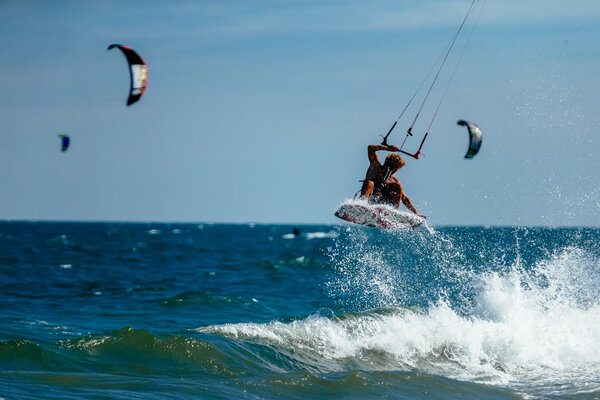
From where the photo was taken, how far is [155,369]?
11594mm

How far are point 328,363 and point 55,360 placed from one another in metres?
4.28

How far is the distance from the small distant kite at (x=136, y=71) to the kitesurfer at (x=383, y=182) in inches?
187

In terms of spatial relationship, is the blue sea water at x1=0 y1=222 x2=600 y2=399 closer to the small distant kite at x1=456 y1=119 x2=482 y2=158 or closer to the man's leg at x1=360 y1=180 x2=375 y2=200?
the man's leg at x1=360 y1=180 x2=375 y2=200

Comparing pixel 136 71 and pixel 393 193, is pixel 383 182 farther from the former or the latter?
pixel 136 71

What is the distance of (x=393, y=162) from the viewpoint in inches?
559

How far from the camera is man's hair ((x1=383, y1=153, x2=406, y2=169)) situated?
559 inches

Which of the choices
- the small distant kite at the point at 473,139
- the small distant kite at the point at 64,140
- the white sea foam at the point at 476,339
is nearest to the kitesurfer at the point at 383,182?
the small distant kite at the point at 473,139

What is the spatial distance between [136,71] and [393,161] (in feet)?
17.9

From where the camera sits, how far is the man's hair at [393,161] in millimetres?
14195

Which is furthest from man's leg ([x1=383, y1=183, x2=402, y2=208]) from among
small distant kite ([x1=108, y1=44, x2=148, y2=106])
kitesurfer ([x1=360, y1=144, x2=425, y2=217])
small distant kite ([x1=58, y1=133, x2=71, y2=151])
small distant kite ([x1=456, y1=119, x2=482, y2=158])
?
small distant kite ([x1=58, y1=133, x2=71, y2=151])

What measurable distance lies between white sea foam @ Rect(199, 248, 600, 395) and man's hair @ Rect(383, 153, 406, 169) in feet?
9.72

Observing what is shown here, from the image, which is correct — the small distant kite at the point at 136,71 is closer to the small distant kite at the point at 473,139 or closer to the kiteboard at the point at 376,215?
the kiteboard at the point at 376,215

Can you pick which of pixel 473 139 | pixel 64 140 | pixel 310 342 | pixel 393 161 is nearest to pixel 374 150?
pixel 393 161

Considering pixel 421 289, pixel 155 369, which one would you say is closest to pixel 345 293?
pixel 421 289
